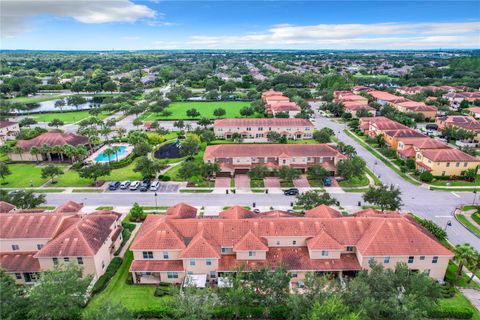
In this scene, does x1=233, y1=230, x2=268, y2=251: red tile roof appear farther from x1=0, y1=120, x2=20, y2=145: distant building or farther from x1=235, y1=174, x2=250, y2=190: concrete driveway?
x1=0, y1=120, x2=20, y2=145: distant building

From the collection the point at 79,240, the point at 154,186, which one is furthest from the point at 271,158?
the point at 79,240

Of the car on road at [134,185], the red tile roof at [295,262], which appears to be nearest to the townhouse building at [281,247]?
the red tile roof at [295,262]

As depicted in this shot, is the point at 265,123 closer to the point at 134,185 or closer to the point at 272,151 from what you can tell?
the point at 272,151

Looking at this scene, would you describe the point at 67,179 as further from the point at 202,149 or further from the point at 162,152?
the point at 202,149

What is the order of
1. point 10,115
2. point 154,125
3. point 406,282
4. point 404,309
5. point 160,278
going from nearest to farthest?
point 404,309
point 406,282
point 160,278
point 154,125
point 10,115

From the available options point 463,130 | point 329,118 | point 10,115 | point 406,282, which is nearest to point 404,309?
point 406,282

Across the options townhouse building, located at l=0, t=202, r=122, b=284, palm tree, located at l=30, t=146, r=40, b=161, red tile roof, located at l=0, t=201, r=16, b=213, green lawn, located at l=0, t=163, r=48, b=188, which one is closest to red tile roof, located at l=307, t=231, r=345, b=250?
townhouse building, located at l=0, t=202, r=122, b=284

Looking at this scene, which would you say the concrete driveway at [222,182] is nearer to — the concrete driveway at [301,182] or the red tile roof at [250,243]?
the concrete driveway at [301,182]
